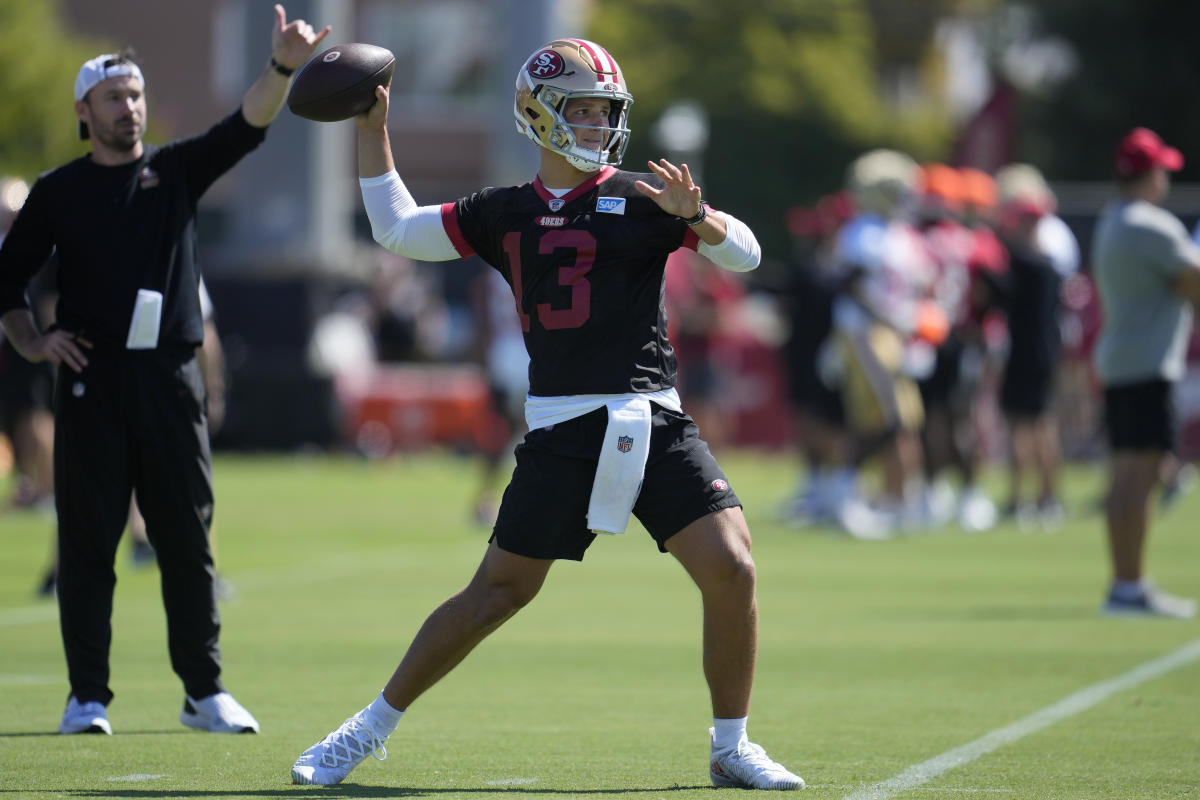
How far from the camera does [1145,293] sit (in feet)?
33.3

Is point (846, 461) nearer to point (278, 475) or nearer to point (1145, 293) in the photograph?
point (1145, 293)

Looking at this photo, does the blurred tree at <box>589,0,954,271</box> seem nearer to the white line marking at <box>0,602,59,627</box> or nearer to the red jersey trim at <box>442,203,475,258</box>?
the white line marking at <box>0,602,59,627</box>

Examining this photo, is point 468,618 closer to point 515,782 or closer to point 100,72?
point 515,782

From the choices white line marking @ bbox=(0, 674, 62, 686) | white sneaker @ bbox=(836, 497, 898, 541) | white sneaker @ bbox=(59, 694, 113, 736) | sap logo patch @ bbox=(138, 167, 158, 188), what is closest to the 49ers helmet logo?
sap logo patch @ bbox=(138, 167, 158, 188)

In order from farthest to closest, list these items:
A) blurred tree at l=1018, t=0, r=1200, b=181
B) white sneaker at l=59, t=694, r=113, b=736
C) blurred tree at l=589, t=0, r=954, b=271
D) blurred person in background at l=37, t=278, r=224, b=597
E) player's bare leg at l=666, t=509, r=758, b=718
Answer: blurred tree at l=589, t=0, r=954, b=271, blurred tree at l=1018, t=0, r=1200, b=181, blurred person in background at l=37, t=278, r=224, b=597, white sneaker at l=59, t=694, r=113, b=736, player's bare leg at l=666, t=509, r=758, b=718

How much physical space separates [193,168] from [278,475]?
50.1ft

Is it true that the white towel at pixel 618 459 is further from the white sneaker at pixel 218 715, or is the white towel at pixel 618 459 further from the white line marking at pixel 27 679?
the white line marking at pixel 27 679

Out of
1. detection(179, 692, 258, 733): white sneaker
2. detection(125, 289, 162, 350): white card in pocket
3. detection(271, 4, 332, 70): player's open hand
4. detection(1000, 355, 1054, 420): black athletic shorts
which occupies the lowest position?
detection(179, 692, 258, 733): white sneaker

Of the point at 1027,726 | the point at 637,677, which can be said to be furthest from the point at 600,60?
the point at 637,677

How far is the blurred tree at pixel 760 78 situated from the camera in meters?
52.2

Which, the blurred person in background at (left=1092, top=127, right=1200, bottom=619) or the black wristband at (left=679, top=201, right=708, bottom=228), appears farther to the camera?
the blurred person in background at (left=1092, top=127, right=1200, bottom=619)

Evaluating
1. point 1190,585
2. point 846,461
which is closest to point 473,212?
point 1190,585

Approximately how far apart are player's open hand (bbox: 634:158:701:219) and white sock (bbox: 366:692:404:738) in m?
1.66

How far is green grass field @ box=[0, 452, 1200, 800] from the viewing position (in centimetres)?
611
